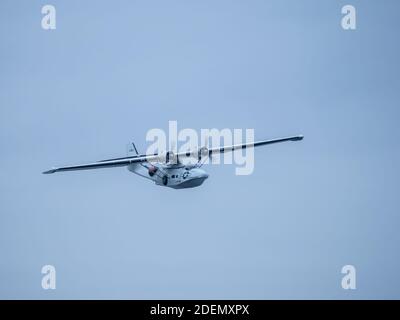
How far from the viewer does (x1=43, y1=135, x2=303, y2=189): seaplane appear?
64812mm

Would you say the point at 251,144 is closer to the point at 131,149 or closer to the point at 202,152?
the point at 202,152

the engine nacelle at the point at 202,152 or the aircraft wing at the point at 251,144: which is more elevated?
the aircraft wing at the point at 251,144

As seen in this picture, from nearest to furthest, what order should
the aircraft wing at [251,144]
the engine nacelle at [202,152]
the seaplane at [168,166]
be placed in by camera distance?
the seaplane at [168,166]
the engine nacelle at [202,152]
the aircraft wing at [251,144]

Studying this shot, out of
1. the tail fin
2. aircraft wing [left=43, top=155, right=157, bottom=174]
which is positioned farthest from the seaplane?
the tail fin

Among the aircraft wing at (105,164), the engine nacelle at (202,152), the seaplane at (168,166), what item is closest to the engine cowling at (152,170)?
the seaplane at (168,166)

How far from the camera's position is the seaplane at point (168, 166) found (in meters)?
64.8

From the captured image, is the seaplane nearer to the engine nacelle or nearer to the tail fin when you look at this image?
the engine nacelle

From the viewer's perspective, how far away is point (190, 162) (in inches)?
2643

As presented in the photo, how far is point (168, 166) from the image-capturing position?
66.9 metres

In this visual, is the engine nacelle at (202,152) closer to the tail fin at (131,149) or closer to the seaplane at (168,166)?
the seaplane at (168,166)

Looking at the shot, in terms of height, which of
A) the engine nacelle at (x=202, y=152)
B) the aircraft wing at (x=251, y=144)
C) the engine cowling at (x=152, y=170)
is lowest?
the engine cowling at (x=152, y=170)
